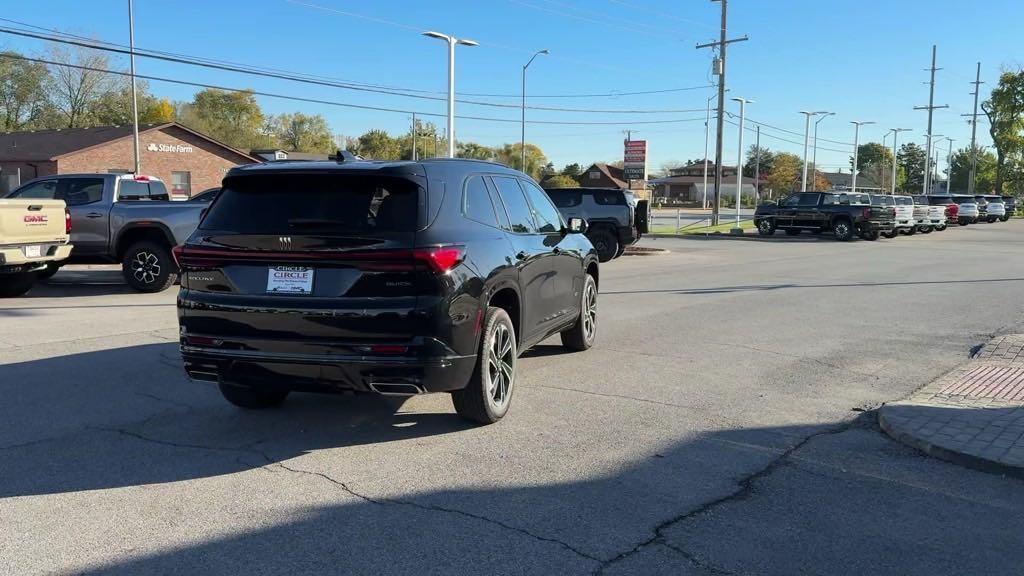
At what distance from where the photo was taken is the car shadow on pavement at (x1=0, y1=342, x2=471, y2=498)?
470 centimetres

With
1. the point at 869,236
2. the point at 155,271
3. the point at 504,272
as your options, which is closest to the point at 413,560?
the point at 504,272

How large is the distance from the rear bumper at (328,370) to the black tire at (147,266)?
29.3 feet

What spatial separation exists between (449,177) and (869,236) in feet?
101

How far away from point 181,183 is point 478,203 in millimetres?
46378

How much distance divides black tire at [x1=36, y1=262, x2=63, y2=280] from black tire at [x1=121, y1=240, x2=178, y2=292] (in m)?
1.01

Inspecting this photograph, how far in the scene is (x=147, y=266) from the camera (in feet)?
43.7

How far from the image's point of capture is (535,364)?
769 centimetres

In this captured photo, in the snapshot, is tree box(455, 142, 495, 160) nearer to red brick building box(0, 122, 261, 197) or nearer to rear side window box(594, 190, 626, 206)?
red brick building box(0, 122, 261, 197)

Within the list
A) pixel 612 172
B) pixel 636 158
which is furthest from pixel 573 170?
pixel 636 158

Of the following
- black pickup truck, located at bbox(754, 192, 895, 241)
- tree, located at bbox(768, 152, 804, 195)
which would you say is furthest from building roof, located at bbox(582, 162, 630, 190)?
black pickup truck, located at bbox(754, 192, 895, 241)

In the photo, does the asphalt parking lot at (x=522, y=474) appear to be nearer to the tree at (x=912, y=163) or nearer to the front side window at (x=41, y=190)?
the front side window at (x=41, y=190)

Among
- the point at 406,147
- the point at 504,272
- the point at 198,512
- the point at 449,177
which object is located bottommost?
the point at 198,512

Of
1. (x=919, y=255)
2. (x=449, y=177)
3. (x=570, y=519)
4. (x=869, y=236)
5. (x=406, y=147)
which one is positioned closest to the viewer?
(x=570, y=519)

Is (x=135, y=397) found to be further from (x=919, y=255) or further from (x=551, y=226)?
(x=919, y=255)
